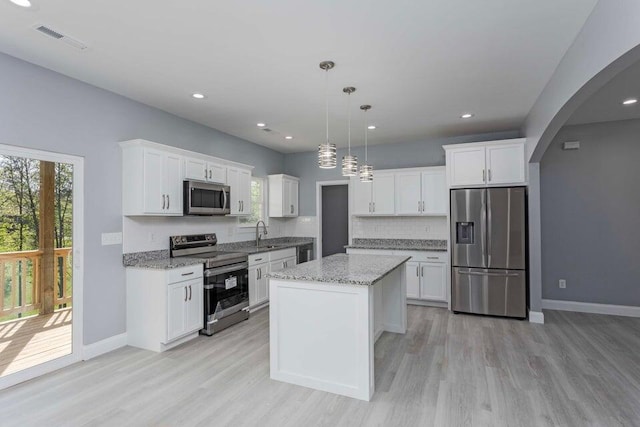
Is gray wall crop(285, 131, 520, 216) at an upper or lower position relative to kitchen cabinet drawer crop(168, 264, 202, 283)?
upper

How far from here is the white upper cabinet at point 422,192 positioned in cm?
532

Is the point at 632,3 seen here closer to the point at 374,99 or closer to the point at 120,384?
the point at 374,99

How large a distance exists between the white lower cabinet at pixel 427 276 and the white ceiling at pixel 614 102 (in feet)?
8.50

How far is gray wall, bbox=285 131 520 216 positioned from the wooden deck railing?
163 inches

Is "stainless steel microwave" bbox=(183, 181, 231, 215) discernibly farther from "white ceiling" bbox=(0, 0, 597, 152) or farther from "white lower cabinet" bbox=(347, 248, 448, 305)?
"white lower cabinet" bbox=(347, 248, 448, 305)

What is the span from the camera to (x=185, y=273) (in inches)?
143

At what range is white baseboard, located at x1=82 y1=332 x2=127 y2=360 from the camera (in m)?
3.28

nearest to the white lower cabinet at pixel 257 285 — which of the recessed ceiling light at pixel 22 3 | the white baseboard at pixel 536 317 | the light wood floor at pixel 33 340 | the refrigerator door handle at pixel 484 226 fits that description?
the light wood floor at pixel 33 340

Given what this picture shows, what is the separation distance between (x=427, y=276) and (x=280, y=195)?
2895 mm

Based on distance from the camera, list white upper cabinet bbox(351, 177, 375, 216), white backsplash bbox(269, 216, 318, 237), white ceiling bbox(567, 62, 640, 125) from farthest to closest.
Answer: white backsplash bbox(269, 216, 318, 237) → white upper cabinet bbox(351, 177, 375, 216) → white ceiling bbox(567, 62, 640, 125)

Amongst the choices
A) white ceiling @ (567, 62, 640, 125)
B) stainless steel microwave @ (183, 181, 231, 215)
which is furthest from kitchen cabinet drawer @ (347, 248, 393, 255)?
white ceiling @ (567, 62, 640, 125)

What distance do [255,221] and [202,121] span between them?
198 cm

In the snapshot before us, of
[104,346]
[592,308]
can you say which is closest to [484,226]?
[592,308]

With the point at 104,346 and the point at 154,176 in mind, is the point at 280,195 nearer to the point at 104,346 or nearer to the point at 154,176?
the point at 154,176
